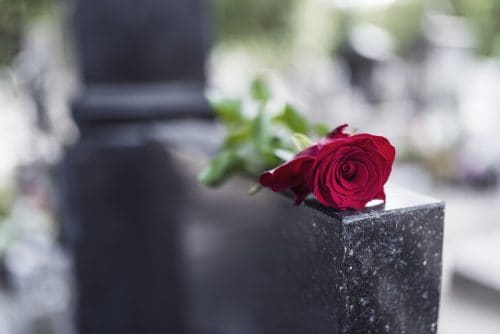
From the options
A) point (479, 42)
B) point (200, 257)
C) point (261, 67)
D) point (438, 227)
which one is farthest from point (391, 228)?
point (479, 42)

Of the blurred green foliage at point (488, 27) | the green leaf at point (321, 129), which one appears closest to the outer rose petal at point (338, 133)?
the green leaf at point (321, 129)

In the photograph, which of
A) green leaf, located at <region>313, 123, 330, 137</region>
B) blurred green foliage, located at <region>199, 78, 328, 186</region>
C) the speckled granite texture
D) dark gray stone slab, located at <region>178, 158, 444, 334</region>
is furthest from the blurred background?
the speckled granite texture

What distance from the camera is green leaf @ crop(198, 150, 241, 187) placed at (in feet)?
6.00

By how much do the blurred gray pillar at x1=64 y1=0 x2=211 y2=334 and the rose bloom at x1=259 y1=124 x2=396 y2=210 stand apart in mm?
1592

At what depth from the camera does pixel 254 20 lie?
15.1m

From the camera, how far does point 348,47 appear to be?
15414mm

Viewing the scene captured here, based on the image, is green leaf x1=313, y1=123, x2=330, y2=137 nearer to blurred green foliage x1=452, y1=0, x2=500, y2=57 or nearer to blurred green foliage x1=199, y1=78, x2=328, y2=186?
blurred green foliage x1=199, y1=78, x2=328, y2=186

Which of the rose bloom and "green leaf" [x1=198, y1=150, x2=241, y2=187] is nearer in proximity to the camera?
the rose bloom

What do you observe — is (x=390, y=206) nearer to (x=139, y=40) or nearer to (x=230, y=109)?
(x=230, y=109)

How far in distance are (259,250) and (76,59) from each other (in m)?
1.95

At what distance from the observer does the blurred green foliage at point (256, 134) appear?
1.72m

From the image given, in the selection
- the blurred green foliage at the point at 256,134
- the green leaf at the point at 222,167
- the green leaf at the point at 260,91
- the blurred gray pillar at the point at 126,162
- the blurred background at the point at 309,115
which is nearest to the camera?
the blurred green foliage at the point at 256,134

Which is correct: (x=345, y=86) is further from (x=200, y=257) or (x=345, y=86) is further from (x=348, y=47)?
(x=200, y=257)

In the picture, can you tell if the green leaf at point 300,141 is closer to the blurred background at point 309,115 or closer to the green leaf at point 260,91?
the green leaf at point 260,91
